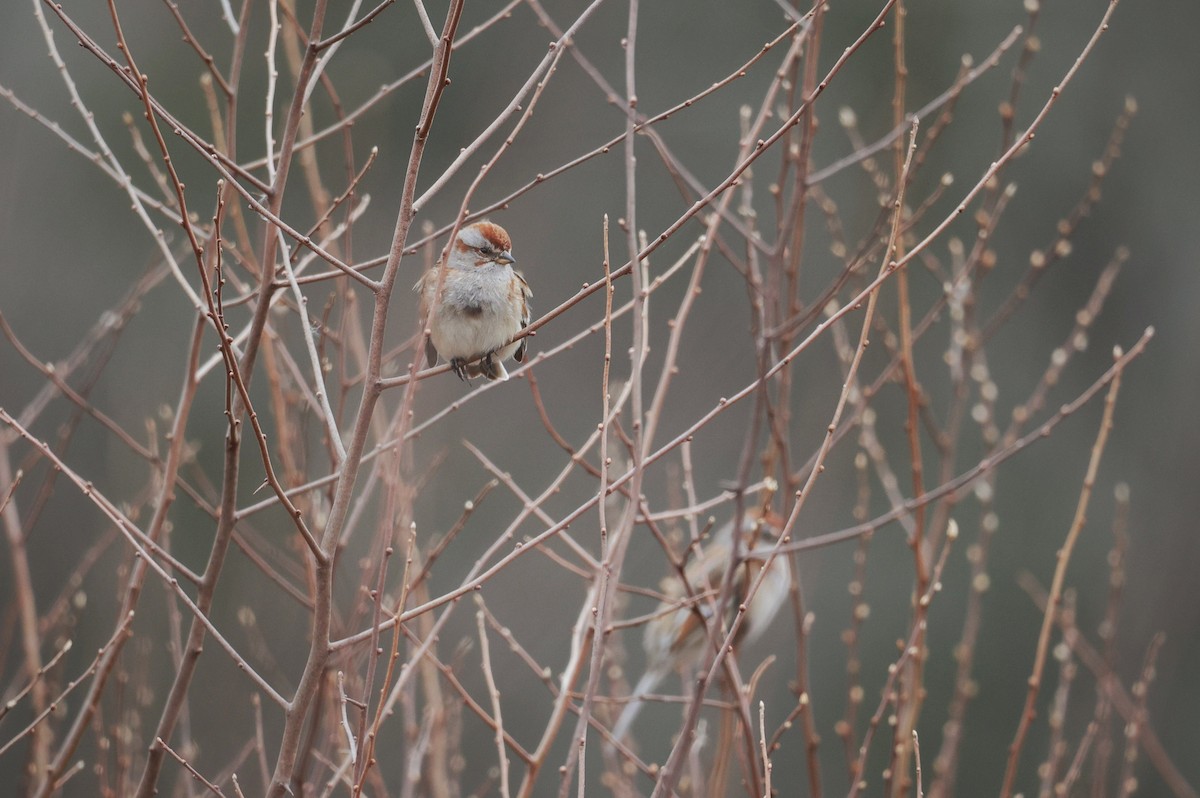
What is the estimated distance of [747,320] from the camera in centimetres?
1005

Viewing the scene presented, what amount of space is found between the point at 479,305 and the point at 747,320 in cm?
636

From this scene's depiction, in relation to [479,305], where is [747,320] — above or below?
above

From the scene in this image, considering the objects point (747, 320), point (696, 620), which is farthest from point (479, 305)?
point (747, 320)

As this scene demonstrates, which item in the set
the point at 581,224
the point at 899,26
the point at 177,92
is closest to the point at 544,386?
the point at 581,224

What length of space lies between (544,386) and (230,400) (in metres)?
8.33

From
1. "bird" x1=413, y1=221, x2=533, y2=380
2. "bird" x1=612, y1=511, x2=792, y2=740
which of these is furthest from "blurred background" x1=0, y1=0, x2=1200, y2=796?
"bird" x1=413, y1=221, x2=533, y2=380

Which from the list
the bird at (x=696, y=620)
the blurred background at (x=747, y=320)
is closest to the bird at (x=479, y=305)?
the bird at (x=696, y=620)

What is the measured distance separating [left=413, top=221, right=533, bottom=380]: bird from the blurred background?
16.1 feet

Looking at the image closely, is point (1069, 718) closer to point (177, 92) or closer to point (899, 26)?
point (899, 26)

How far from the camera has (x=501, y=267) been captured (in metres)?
4.05

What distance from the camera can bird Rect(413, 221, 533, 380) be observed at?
390 cm

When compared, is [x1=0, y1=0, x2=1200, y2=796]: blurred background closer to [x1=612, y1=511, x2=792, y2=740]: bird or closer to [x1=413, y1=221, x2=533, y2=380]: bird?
[x1=612, y1=511, x2=792, y2=740]: bird

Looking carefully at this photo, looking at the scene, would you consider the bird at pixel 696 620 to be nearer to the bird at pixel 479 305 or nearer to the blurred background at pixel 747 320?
the bird at pixel 479 305

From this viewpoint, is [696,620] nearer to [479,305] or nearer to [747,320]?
[479,305]
